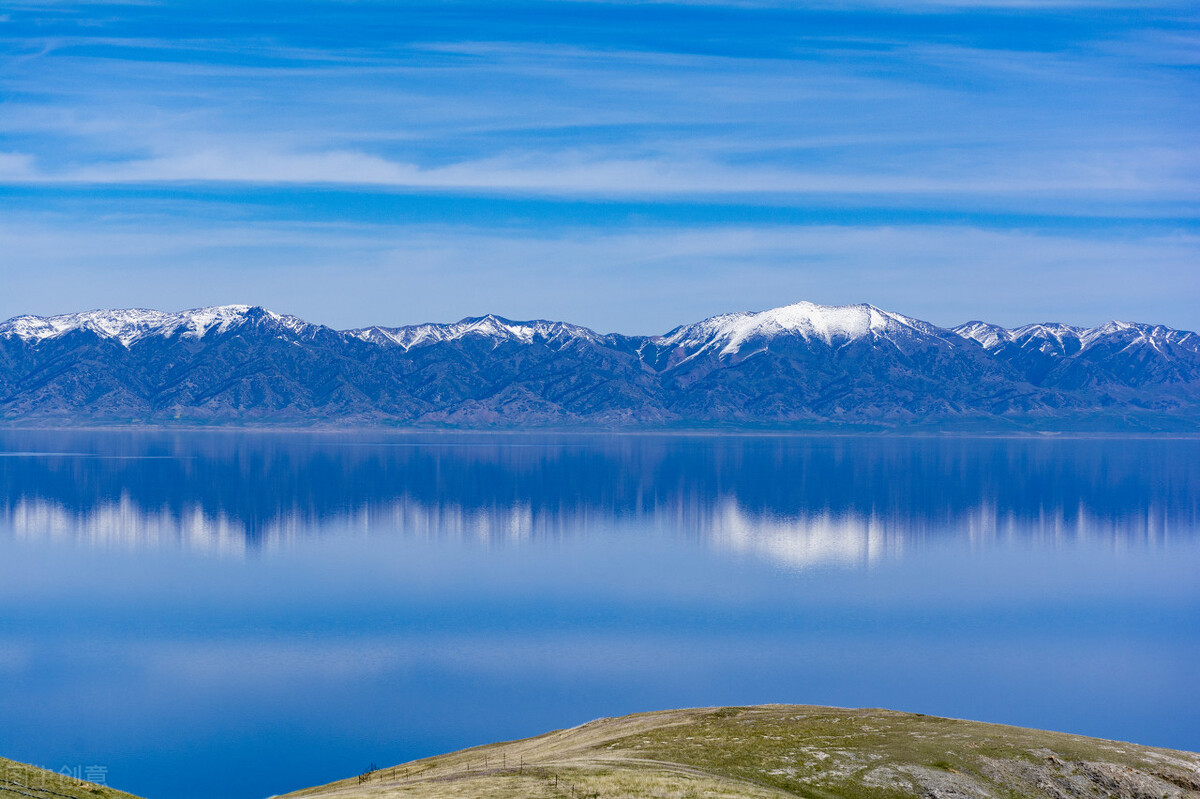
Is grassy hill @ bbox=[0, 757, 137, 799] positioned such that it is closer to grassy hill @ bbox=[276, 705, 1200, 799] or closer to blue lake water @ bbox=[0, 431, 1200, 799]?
grassy hill @ bbox=[276, 705, 1200, 799]

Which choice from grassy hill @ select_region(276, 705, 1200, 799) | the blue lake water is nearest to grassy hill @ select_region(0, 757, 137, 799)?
grassy hill @ select_region(276, 705, 1200, 799)

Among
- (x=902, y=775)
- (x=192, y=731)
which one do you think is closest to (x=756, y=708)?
(x=902, y=775)

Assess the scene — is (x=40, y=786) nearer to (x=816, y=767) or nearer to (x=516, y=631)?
(x=816, y=767)

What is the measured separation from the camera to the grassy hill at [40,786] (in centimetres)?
3197

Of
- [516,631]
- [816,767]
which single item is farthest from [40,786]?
[516,631]

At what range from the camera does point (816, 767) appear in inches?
1614

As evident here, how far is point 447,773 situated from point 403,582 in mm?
73529

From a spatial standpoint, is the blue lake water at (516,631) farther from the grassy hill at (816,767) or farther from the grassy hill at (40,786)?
the grassy hill at (40,786)

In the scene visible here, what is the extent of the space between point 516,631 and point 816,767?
53642mm

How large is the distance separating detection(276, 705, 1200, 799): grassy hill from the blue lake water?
20027 millimetres

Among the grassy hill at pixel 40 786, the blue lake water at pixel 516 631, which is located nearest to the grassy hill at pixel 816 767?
the grassy hill at pixel 40 786

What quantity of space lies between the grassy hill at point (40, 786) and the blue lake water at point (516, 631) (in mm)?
21365

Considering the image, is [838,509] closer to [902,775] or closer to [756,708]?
[756,708]

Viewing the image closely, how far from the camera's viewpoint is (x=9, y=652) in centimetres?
8188
